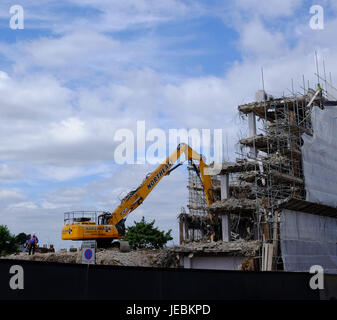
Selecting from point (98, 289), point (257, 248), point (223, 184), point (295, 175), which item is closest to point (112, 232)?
point (257, 248)

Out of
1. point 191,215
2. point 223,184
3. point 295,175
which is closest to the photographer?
point 295,175

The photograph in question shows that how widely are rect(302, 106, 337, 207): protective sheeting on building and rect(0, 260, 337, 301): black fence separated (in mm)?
16351

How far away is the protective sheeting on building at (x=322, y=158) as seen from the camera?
31.8 meters

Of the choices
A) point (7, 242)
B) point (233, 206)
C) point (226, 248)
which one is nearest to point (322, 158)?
point (233, 206)

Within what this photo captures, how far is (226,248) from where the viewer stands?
29000 mm

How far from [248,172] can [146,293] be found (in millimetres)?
22559

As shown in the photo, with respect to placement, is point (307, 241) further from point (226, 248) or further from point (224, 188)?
point (224, 188)

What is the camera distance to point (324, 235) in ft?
104

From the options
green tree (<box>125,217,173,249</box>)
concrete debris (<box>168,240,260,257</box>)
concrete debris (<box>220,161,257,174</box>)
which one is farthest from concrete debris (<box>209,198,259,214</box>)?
green tree (<box>125,217,173,249</box>)

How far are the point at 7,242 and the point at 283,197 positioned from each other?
38370 millimetres

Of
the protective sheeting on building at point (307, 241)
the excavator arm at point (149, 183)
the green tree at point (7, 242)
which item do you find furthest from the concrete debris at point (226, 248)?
the green tree at point (7, 242)
